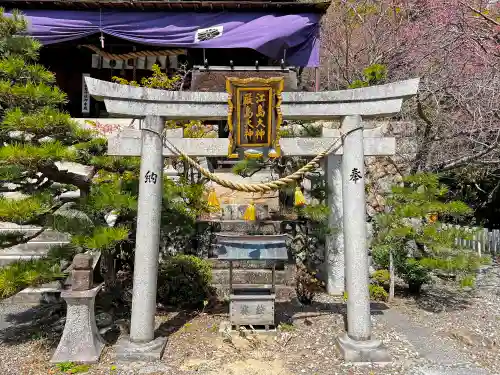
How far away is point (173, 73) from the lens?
1433 centimetres

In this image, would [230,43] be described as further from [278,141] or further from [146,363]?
[146,363]

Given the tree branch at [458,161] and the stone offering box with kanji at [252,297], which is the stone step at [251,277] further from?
the tree branch at [458,161]

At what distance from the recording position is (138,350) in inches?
189

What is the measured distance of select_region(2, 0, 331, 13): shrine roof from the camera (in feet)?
40.6

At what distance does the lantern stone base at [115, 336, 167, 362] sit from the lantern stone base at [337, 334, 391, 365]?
235 cm

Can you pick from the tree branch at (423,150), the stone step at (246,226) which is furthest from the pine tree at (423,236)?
the tree branch at (423,150)

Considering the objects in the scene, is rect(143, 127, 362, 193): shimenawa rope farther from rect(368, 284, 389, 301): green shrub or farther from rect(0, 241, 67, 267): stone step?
rect(0, 241, 67, 267): stone step

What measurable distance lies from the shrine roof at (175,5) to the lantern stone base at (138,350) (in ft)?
36.4

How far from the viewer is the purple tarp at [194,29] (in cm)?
1230

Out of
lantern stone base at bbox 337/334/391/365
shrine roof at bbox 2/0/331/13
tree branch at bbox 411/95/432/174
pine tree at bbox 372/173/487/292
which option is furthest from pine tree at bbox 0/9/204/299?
shrine roof at bbox 2/0/331/13

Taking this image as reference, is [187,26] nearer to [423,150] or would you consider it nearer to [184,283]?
[423,150]

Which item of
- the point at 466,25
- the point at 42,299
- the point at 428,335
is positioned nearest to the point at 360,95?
the point at 428,335

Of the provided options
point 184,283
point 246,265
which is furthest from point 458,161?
point 184,283

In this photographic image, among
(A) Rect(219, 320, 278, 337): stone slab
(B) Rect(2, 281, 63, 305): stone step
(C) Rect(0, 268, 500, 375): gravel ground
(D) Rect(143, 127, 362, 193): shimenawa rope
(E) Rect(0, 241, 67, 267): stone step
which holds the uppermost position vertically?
(D) Rect(143, 127, 362, 193): shimenawa rope
